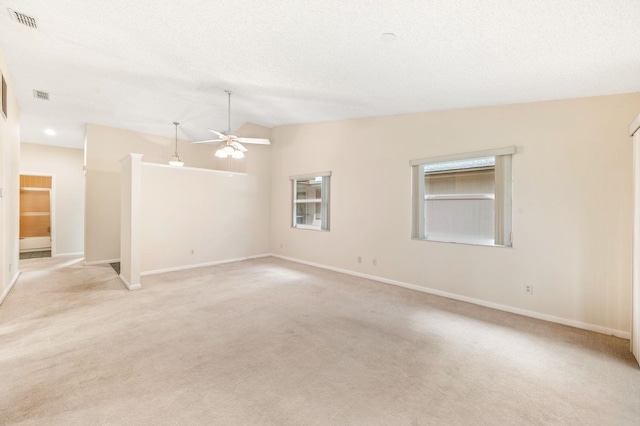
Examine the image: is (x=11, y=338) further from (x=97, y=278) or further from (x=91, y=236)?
(x=91, y=236)

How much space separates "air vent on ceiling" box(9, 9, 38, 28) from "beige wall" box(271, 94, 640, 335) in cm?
461

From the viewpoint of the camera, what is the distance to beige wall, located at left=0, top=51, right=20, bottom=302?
12.0ft

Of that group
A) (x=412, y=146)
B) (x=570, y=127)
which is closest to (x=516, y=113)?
(x=570, y=127)

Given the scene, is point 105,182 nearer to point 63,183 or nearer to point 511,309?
point 63,183

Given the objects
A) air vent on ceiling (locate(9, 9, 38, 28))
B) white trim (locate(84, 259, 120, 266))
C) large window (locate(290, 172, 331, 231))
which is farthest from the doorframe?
large window (locate(290, 172, 331, 231))

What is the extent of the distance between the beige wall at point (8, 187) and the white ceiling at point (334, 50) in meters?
0.47

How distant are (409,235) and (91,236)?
23.2ft

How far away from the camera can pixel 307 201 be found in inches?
270

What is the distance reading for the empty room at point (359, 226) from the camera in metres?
2.01

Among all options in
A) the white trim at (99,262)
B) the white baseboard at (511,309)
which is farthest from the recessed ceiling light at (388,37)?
the white trim at (99,262)

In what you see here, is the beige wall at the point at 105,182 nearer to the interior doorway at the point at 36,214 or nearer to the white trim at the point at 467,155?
the interior doorway at the point at 36,214

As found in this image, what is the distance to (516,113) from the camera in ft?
11.8

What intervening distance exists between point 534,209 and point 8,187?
7522 mm

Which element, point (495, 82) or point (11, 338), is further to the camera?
point (495, 82)
